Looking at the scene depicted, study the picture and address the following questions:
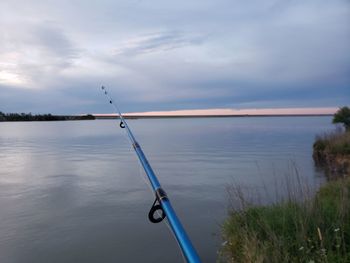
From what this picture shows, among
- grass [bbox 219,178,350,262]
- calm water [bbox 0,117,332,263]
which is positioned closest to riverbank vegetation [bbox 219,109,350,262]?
grass [bbox 219,178,350,262]

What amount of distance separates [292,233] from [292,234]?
0.10ft

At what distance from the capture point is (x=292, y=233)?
516 cm

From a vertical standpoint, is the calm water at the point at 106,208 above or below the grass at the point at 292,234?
below

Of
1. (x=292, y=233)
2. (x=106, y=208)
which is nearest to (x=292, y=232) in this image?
(x=292, y=233)

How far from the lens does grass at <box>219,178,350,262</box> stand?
4430 mm

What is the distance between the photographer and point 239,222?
252 inches

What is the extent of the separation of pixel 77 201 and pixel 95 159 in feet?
36.8

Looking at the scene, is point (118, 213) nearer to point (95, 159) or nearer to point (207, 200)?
point (207, 200)

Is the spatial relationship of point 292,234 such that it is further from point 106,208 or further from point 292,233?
point 106,208

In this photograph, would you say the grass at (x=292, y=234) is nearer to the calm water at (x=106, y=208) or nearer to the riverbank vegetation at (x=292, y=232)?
the riverbank vegetation at (x=292, y=232)

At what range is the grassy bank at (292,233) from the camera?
4441 mm

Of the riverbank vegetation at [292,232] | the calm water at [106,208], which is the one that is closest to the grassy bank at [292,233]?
the riverbank vegetation at [292,232]

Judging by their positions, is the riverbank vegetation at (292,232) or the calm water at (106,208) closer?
the riverbank vegetation at (292,232)

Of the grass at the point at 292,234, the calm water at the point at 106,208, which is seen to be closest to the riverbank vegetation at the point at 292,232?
the grass at the point at 292,234
